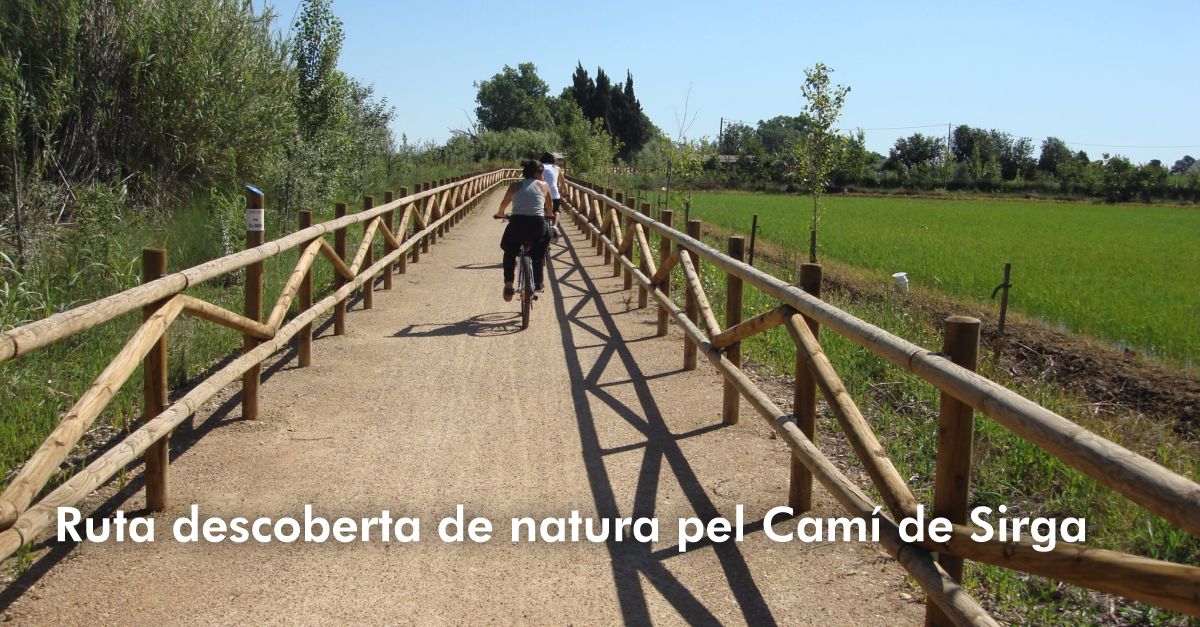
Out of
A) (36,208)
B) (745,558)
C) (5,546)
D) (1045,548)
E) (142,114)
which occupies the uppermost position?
(142,114)

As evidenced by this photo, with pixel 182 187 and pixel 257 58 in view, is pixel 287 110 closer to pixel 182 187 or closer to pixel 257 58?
pixel 257 58

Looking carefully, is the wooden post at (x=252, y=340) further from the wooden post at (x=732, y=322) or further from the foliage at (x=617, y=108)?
the foliage at (x=617, y=108)

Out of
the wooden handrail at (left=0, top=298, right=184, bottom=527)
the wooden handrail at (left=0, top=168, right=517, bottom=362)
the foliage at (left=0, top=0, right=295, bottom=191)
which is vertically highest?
the foliage at (left=0, top=0, right=295, bottom=191)

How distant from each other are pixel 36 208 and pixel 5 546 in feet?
29.5

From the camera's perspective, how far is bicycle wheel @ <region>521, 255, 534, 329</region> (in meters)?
10.1

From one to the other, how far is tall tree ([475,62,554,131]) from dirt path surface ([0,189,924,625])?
388 ft

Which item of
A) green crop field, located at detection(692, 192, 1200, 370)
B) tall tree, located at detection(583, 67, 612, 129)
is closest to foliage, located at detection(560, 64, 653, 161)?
tall tree, located at detection(583, 67, 612, 129)

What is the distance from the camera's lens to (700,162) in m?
27.0

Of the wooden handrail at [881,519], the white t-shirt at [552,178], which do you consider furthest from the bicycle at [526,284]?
the wooden handrail at [881,519]

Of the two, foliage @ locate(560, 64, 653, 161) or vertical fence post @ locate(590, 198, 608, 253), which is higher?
foliage @ locate(560, 64, 653, 161)

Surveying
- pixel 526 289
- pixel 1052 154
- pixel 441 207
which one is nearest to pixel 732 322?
pixel 526 289

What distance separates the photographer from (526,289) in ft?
33.4

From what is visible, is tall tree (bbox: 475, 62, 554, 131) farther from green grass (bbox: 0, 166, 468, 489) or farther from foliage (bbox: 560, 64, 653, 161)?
green grass (bbox: 0, 166, 468, 489)

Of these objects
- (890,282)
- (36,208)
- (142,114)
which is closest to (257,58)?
(142,114)
